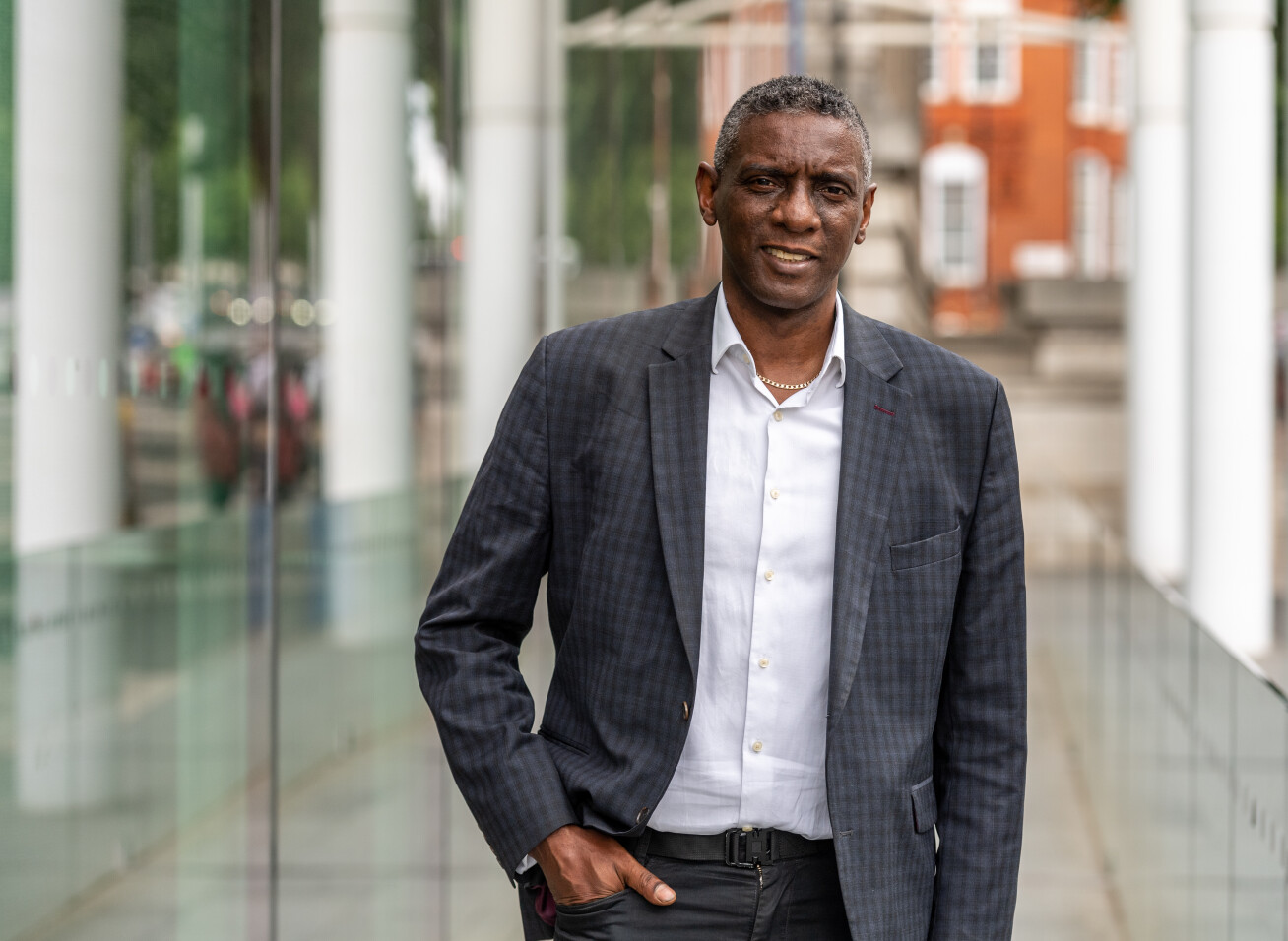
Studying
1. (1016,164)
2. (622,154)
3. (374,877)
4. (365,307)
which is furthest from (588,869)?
(1016,164)

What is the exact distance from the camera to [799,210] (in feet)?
6.79

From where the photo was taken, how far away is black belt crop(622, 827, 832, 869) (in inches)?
82.1

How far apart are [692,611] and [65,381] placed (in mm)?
1539

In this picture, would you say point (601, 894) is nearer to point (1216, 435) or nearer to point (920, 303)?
point (1216, 435)

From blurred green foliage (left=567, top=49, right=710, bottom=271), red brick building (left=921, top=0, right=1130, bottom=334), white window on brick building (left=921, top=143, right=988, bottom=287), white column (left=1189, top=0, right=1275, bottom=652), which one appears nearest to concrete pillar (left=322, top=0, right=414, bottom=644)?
blurred green foliage (left=567, top=49, right=710, bottom=271)

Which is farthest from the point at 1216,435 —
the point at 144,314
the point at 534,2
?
the point at 144,314

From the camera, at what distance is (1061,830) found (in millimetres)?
6684

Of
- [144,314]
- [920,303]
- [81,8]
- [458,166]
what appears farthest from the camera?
[920,303]

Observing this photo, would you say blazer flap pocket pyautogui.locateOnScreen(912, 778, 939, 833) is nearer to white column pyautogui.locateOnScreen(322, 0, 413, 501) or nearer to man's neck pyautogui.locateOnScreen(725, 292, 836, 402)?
man's neck pyautogui.locateOnScreen(725, 292, 836, 402)

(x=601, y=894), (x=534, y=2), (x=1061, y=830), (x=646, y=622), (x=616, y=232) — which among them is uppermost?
(x=534, y=2)

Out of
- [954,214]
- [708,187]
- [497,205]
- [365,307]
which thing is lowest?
[365,307]

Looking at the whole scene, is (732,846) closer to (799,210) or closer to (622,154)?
(799,210)

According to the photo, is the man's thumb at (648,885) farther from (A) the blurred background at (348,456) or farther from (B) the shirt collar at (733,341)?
(A) the blurred background at (348,456)

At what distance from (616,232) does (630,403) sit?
6.98 metres
